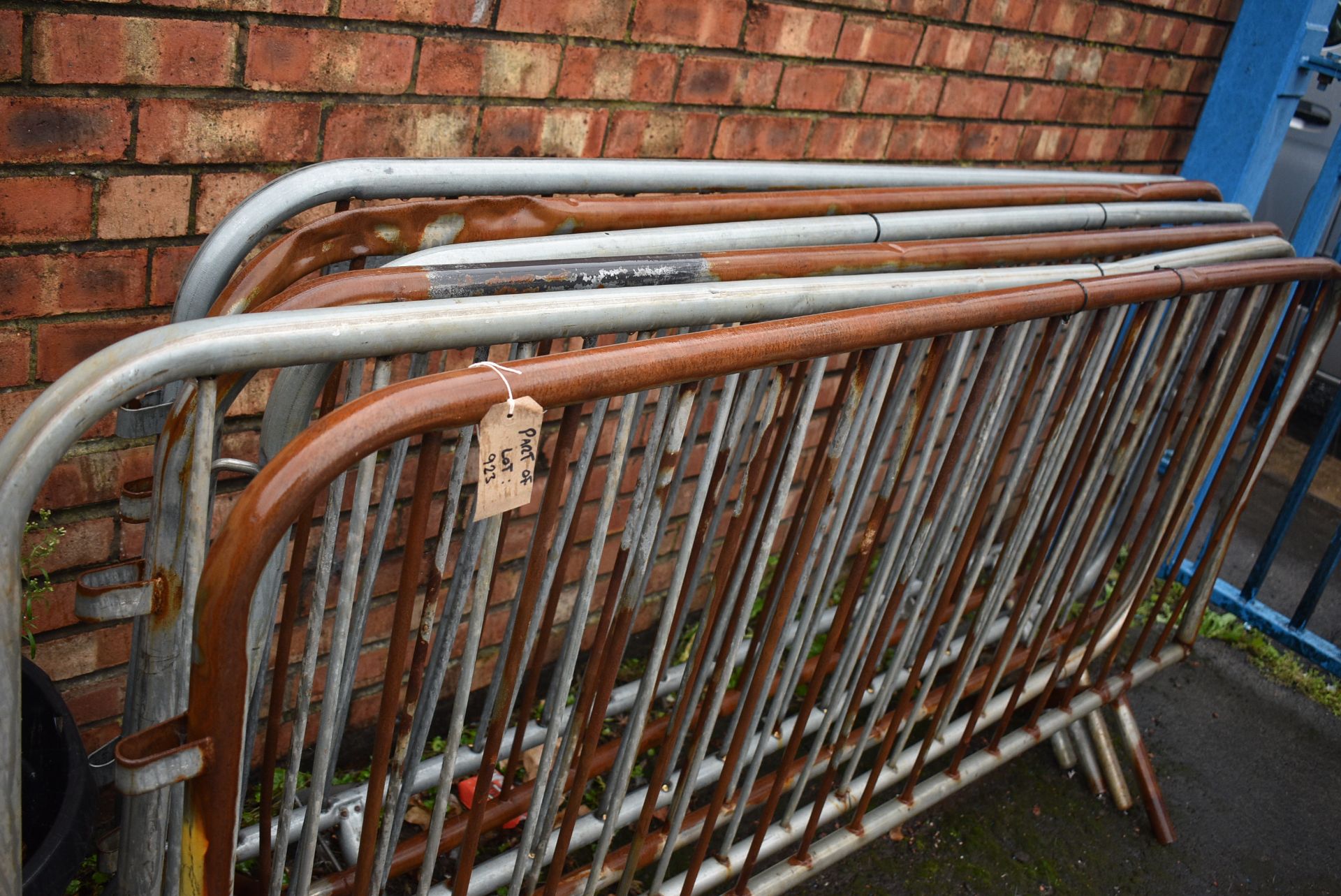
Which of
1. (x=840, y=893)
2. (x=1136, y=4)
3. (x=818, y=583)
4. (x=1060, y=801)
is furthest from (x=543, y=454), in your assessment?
(x=1136, y=4)

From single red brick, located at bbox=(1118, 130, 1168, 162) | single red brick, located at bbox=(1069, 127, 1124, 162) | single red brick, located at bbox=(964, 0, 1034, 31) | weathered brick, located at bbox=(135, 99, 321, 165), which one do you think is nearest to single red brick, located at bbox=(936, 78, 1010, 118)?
single red brick, located at bbox=(964, 0, 1034, 31)

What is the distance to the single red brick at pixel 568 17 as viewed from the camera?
1.91 m

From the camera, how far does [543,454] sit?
238 cm

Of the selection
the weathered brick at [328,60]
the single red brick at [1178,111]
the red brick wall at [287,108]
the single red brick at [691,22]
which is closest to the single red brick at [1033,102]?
the red brick wall at [287,108]

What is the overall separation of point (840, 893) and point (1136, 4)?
103 inches

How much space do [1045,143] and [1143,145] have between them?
61 cm

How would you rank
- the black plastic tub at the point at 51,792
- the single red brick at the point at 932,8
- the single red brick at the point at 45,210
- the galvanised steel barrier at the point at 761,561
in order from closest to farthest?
the galvanised steel barrier at the point at 761,561 < the black plastic tub at the point at 51,792 < the single red brick at the point at 45,210 < the single red brick at the point at 932,8

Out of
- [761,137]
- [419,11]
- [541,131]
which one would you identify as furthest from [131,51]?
[761,137]

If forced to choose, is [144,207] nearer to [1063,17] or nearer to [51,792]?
[51,792]

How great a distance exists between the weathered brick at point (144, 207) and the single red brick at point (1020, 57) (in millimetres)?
2087

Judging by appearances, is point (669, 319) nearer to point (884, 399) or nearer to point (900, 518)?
point (884, 399)

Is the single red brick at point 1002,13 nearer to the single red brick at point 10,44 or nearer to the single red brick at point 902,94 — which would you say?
the single red brick at point 902,94

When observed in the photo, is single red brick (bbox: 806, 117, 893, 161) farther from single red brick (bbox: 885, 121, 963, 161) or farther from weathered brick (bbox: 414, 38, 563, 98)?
weathered brick (bbox: 414, 38, 563, 98)

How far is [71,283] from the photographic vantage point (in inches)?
64.4
